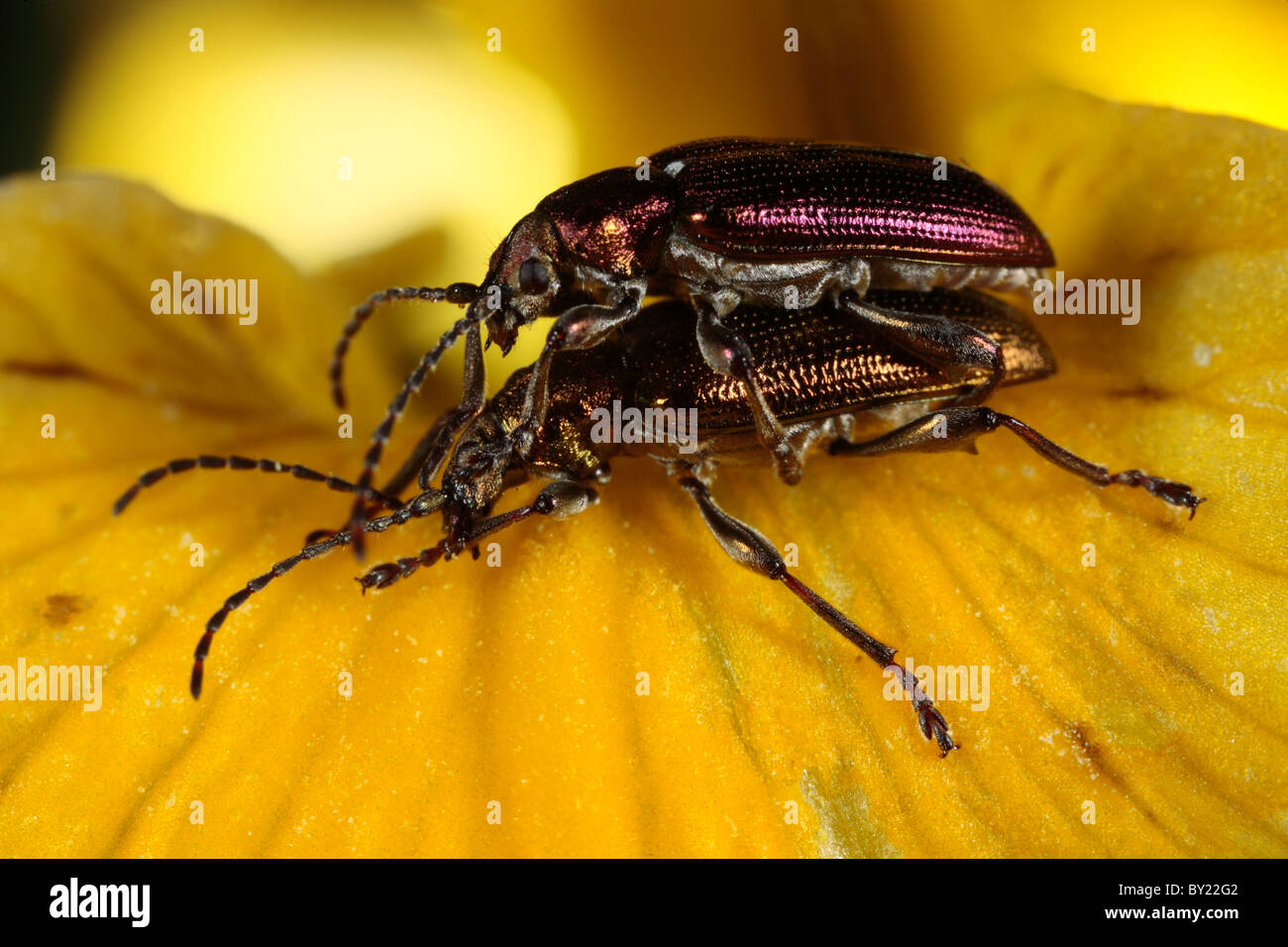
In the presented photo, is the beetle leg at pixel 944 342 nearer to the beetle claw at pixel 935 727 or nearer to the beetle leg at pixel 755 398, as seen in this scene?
the beetle leg at pixel 755 398

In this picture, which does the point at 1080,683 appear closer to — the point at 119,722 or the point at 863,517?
the point at 863,517

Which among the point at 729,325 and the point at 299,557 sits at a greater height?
the point at 729,325

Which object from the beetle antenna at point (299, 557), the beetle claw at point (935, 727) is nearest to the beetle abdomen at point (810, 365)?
the beetle antenna at point (299, 557)

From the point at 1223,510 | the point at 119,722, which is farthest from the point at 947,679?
the point at 119,722

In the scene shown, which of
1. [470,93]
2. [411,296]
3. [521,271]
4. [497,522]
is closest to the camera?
[497,522]

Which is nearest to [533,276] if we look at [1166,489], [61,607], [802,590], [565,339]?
[565,339]

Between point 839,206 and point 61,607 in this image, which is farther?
point 839,206

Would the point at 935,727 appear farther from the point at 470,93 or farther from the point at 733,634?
the point at 470,93
